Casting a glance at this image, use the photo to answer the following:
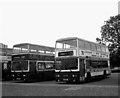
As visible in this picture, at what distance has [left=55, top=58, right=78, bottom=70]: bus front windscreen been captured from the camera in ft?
66.2

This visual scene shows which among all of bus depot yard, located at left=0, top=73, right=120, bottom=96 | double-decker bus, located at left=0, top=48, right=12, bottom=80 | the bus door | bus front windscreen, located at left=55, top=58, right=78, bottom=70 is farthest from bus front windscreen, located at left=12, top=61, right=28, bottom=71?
the bus door

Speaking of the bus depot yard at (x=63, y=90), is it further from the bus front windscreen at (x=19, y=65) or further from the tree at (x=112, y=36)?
the tree at (x=112, y=36)

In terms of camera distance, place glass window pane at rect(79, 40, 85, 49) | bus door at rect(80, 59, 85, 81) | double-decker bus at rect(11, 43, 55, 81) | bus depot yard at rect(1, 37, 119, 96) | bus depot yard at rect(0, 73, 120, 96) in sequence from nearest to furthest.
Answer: bus depot yard at rect(0, 73, 120, 96) → bus depot yard at rect(1, 37, 119, 96) → bus door at rect(80, 59, 85, 81) → glass window pane at rect(79, 40, 85, 49) → double-decker bus at rect(11, 43, 55, 81)

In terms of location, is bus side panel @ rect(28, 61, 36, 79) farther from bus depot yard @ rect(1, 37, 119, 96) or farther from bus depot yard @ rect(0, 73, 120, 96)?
bus depot yard @ rect(0, 73, 120, 96)

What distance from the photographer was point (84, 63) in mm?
21188

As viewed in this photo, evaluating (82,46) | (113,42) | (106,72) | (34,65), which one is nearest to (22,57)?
(34,65)

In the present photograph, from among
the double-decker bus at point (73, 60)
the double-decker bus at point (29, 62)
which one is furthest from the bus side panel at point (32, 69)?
the double-decker bus at point (73, 60)

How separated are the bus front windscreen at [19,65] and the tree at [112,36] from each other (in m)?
27.0

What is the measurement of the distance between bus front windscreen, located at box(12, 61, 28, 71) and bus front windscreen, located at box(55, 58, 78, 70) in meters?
3.82

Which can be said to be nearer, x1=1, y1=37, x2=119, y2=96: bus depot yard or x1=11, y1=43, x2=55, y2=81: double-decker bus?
x1=1, y1=37, x2=119, y2=96: bus depot yard

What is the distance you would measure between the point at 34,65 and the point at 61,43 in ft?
14.2

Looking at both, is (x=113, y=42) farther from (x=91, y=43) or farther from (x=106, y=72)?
(x=91, y=43)

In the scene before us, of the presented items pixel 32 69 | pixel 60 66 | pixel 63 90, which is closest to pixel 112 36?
pixel 32 69

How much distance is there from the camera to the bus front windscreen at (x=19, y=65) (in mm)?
23234
